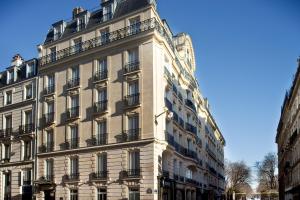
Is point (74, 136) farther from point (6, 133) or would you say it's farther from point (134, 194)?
point (6, 133)

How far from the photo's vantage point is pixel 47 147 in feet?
117

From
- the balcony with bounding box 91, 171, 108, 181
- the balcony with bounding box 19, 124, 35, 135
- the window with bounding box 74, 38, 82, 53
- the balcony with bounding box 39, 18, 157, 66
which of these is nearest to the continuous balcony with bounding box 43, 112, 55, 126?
the balcony with bounding box 19, 124, 35, 135

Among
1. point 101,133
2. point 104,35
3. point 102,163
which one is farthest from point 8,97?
point 102,163

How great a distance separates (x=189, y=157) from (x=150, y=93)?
11465mm

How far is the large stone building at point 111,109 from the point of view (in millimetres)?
30156

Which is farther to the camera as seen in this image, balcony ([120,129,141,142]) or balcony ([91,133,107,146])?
balcony ([91,133,107,146])

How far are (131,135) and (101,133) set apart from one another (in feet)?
9.98

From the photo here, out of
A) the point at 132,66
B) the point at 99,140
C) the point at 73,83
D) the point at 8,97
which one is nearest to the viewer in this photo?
the point at 132,66

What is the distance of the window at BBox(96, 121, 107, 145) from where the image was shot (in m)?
31.8

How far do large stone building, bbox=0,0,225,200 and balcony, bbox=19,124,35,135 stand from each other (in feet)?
2.98

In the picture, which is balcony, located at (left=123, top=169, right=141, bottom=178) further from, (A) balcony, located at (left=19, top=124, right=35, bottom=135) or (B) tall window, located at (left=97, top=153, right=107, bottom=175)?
(A) balcony, located at (left=19, top=124, right=35, bottom=135)

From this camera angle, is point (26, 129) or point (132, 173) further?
point (26, 129)

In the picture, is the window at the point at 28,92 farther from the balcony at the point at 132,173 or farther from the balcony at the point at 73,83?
the balcony at the point at 132,173

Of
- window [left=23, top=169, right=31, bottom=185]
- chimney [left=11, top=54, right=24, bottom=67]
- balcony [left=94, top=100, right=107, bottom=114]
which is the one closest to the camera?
balcony [left=94, top=100, right=107, bottom=114]
